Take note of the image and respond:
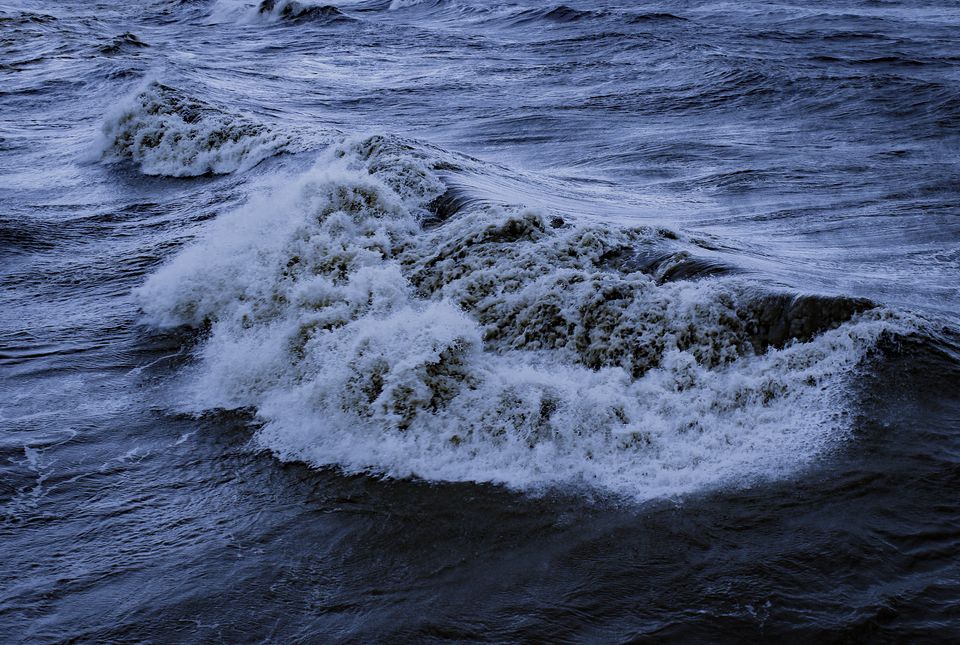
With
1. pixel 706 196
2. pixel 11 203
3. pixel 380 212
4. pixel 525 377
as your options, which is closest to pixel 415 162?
pixel 380 212

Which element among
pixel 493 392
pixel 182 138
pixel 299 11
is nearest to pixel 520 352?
pixel 493 392

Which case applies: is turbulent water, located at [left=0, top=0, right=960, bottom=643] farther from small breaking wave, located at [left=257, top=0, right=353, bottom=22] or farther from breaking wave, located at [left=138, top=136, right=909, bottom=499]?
small breaking wave, located at [left=257, top=0, right=353, bottom=22]

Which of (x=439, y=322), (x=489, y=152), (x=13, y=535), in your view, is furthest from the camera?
(x=489, y=152)

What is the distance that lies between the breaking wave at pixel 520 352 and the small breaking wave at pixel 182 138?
17.2 ft

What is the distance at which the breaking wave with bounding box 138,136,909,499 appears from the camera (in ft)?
17.9

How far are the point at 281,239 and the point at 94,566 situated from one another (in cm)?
429

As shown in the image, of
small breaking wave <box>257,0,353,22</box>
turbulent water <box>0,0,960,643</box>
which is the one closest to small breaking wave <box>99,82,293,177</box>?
turbulent water <box>0,0,960,643</box>

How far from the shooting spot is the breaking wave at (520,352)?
Result: 546 cm

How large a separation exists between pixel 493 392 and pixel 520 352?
21.9 inches

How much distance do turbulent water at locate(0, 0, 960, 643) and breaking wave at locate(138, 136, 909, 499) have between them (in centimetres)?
2

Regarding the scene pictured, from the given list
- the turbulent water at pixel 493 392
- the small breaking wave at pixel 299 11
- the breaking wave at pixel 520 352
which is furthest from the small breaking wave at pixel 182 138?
the small breaking wave at pixel 299 11

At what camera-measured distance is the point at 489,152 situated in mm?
13266

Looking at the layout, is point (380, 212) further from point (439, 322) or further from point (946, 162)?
point (946, 162)

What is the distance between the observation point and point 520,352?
655 centimetres
